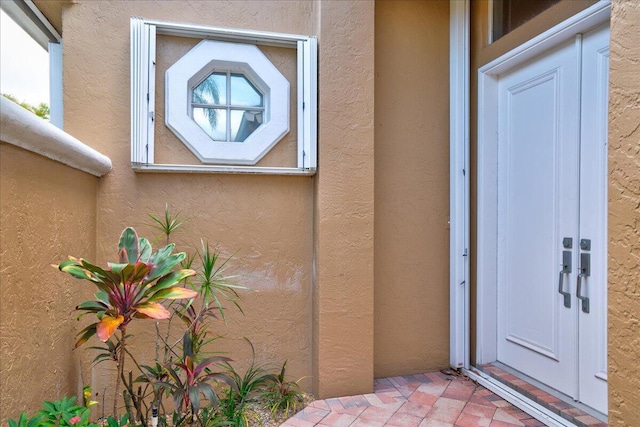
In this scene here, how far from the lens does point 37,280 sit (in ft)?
6.03

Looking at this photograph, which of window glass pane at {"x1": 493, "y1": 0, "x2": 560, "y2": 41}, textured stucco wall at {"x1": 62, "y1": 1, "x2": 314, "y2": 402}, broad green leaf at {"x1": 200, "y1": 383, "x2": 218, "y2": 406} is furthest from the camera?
window glass pane at {"x1": 493, "y1": 0, "x2": 560, "y2": 41}

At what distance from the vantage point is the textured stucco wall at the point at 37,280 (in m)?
1.58

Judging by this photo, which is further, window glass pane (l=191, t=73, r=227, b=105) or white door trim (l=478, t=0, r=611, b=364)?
white door trim (l=478, t=0, r=611, b=364)

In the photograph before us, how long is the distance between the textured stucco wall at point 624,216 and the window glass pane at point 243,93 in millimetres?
2192

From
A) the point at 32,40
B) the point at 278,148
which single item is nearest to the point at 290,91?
the point at 278,148

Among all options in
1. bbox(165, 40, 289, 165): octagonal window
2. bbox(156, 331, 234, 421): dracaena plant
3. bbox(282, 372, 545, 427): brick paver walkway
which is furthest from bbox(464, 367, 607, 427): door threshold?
bbox(165, 40, 289, 165): octagonal window

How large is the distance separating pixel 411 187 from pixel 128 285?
2.31m

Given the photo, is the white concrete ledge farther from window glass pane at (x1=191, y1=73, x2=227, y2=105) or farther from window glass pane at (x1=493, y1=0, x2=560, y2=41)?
window glass pane at (x1=493, y1=0, x2=560, y2=41)

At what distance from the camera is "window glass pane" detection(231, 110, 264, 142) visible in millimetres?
2926

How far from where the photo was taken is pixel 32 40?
2.86 metres

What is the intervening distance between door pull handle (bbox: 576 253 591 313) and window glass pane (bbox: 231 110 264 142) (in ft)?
7.96

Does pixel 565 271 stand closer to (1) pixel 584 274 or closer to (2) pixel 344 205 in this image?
(1) pixel 584 274

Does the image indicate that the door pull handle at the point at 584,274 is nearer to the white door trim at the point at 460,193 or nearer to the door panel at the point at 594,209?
the door panel at the point at 594,209

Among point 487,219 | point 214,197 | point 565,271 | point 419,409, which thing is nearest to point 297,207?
point 214,197
